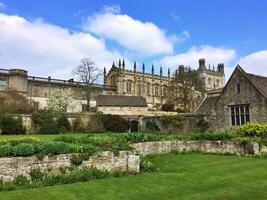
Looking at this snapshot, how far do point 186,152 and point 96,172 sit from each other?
9035 mm

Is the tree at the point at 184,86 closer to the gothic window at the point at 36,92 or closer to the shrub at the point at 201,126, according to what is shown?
the shrub at the point at 201,126

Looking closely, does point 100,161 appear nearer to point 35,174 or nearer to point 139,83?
point 35,174

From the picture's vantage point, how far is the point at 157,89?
8419 centimetres

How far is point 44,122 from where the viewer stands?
117ft

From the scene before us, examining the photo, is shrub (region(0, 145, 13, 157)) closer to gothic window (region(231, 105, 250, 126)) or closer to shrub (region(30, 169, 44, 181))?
shrub (region(30, 169, 44, 181))

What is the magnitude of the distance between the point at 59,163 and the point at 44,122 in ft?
81.5

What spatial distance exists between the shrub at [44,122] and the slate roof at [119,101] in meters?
18.9

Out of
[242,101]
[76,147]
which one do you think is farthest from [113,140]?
[242,101]

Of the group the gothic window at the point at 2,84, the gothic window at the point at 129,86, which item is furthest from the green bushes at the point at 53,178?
the gothic window at the point at 129,86

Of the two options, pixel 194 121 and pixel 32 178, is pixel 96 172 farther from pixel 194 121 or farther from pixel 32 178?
pixel 194 121

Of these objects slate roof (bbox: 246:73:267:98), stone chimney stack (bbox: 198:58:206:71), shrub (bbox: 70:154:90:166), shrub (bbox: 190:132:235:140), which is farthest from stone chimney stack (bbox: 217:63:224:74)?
shrub (bbox: 70:154:90:166)

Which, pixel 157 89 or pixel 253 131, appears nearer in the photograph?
pixel 253 131

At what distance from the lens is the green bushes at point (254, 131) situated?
21.1 metres

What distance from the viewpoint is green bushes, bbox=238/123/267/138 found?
2106cm
